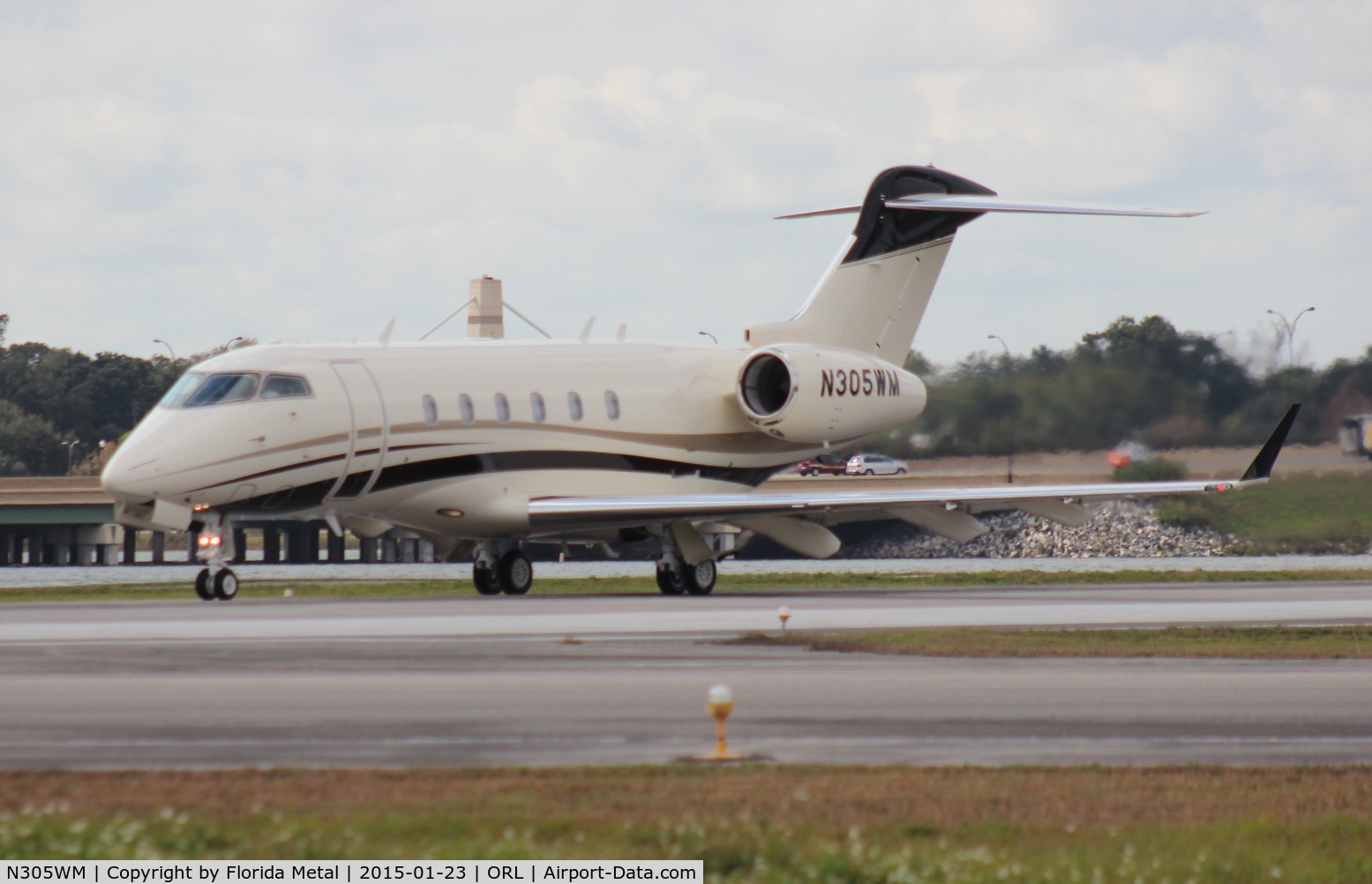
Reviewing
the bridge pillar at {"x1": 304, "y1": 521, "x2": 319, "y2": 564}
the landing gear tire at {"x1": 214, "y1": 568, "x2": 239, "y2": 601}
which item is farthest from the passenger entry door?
the bridge pillar at {"x1": 304, "y1": 521, "x2": 319, "y2": 564}

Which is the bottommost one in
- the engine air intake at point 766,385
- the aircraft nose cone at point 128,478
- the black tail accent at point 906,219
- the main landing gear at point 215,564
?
the main landing gear at point 215,564

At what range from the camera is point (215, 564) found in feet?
96.6

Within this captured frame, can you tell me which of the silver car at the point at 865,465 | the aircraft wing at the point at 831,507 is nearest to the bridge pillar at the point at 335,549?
the silver car at the point at 865,465

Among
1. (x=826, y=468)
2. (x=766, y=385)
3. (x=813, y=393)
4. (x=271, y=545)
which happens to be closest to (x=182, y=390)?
(x=766, y=385)

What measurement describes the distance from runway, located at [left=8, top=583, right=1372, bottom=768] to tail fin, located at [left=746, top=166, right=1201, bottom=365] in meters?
14.0

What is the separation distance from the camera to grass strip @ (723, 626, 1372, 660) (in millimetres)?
19219

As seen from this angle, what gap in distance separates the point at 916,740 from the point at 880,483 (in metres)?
36.8

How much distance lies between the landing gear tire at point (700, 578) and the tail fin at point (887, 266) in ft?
19.3

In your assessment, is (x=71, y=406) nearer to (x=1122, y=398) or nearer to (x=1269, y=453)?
(x=1122, y=398)

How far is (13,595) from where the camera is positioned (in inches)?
1468

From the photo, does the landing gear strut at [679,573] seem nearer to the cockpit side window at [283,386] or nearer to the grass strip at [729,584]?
the grass strip at [729,584]

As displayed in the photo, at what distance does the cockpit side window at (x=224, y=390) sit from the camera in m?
29.1

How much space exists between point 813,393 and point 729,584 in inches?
262

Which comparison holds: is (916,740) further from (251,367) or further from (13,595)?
(13,595)
